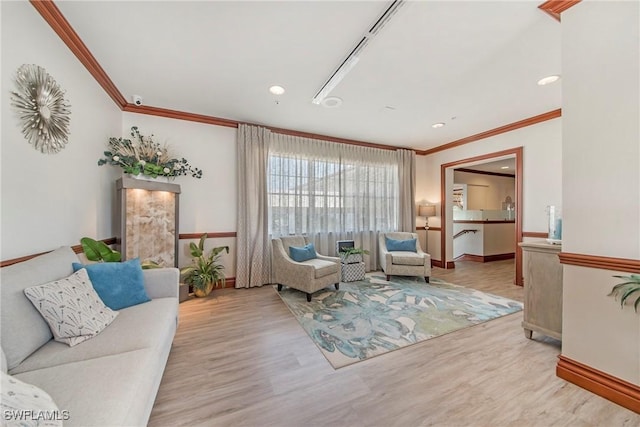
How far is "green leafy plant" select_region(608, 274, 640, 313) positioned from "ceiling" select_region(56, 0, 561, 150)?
1925 millimetres

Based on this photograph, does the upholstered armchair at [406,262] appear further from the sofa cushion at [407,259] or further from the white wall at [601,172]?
the white wall at [601,172]

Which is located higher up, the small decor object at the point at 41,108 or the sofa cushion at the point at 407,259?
the small decor object at the point at 41,108

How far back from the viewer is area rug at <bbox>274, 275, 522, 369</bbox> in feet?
7.12

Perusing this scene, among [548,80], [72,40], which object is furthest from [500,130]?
[72,40]

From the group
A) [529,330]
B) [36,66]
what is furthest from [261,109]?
[529,330]

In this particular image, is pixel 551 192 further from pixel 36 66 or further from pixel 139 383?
pixel 36 66

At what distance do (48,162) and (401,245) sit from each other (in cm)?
449

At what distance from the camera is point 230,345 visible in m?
2.16

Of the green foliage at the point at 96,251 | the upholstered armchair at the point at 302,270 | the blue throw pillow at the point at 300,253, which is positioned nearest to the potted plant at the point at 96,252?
the green foliage at the point at 96,251

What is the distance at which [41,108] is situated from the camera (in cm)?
173

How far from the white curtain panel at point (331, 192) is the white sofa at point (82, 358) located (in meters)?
2.70

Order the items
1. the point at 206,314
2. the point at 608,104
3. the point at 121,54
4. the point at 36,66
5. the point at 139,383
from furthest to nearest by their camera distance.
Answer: the point at 206,314, the point at 121,54, the point at 36,66, the point at 608,104, the point at 139,383

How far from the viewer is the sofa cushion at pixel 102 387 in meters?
0.88

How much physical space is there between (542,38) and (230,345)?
12.4 feet
